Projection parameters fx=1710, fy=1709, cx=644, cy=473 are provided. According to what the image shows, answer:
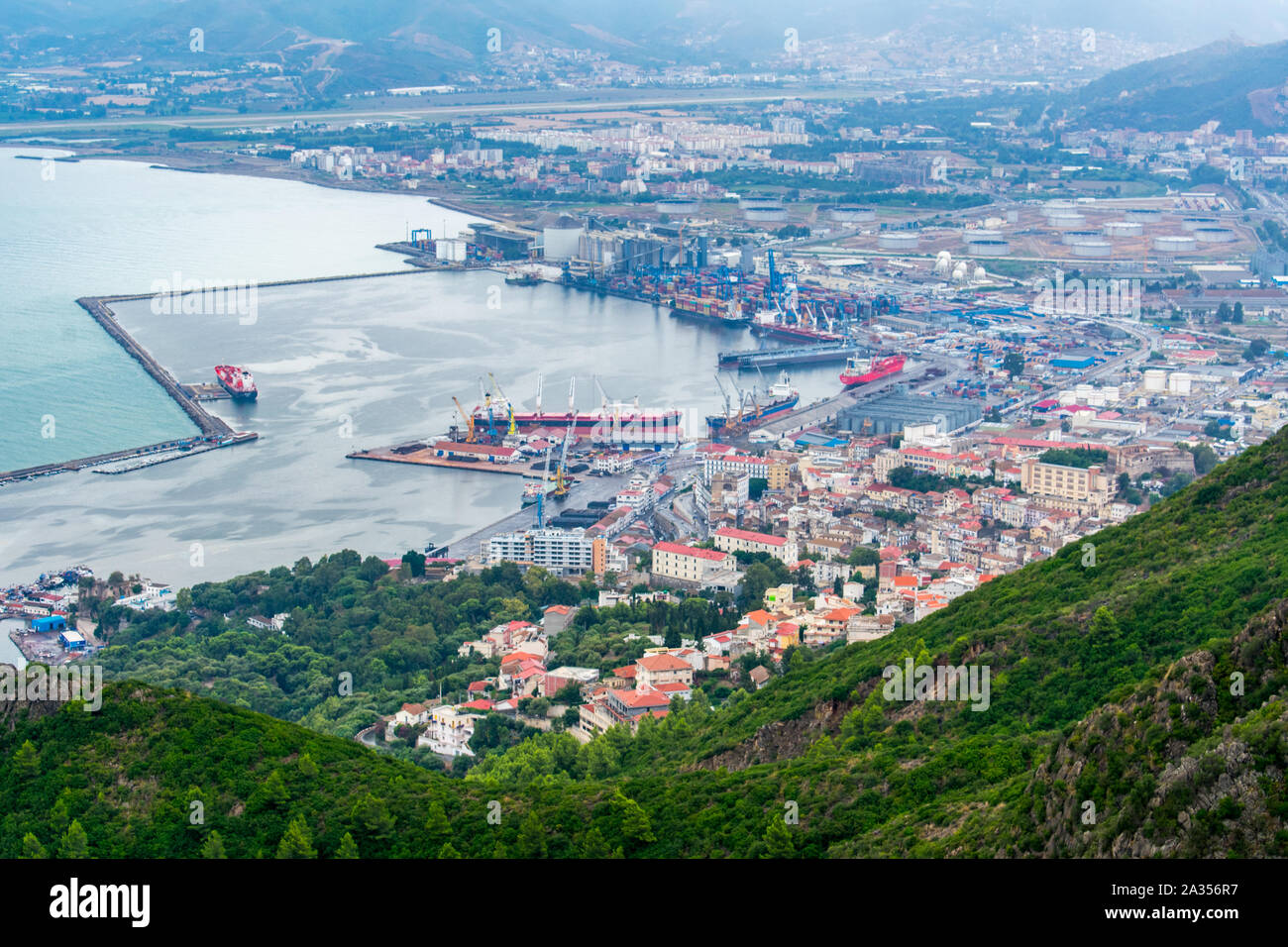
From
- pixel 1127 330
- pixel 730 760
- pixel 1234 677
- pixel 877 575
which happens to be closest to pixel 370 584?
pixel 877 575

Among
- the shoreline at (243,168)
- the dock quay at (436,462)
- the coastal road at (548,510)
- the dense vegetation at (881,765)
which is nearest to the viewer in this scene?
the dense vegetation at (881,765)

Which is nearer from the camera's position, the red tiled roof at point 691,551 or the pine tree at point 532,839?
the pine tree at point 532,839

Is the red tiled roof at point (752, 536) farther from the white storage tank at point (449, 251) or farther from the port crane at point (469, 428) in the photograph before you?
the white storage tank at point (449, 251)

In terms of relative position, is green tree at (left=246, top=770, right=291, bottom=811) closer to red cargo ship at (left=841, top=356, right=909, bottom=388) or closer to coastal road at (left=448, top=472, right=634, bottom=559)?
coastal road at (left=448, top=472, right=634, bottom=559)

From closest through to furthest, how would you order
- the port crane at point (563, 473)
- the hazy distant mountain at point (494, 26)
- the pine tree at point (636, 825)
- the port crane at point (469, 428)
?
the pine tree at point (636, 825) < the port crane at point (563, 473) < the port crane at point (469, 428) < the hazy distant mountain at point (494, 26)

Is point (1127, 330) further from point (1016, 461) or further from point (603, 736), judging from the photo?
point (603, 736)

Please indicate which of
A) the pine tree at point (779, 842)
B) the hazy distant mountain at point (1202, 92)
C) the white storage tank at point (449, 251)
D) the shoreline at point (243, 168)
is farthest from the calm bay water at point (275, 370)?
the hazy distant mountain at point (1202, 92)

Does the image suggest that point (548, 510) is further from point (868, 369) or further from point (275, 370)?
point (868, 369)

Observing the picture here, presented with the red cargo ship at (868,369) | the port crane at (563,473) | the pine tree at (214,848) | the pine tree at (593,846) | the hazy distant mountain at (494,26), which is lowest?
the port crane at (563,473)
